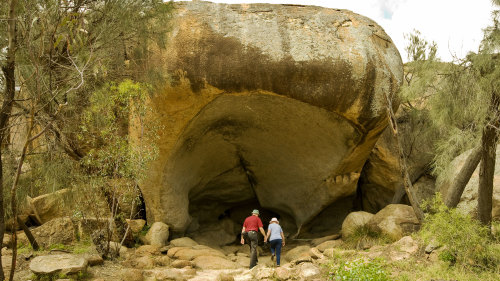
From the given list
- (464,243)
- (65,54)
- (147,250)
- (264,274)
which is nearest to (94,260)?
(147,250)

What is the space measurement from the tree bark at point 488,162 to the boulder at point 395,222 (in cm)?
191

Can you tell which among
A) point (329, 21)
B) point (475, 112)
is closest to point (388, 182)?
point (329, 21)

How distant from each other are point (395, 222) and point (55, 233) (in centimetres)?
690

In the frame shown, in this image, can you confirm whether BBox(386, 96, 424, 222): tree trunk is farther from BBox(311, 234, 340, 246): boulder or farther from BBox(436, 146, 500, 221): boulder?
BBox(311, 234, 340, 246): boulder

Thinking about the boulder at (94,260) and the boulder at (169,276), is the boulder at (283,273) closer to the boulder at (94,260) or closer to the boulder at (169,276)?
the boulder at (169,276)

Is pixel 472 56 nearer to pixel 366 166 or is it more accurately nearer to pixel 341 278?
pixel 341 278

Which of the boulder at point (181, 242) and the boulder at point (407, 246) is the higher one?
the boulder at point (407, 246)

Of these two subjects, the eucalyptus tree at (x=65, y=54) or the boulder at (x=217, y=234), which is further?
the boulder at (x=217, y=234)

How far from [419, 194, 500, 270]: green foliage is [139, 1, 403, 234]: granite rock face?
3.58m

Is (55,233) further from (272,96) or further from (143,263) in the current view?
(272,96)

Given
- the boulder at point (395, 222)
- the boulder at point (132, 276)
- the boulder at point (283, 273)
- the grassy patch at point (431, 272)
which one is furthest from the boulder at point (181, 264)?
the boulder at point (395, 222)

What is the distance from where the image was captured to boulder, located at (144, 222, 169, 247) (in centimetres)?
955

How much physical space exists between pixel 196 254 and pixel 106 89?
359 cm

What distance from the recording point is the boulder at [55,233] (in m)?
8.61
